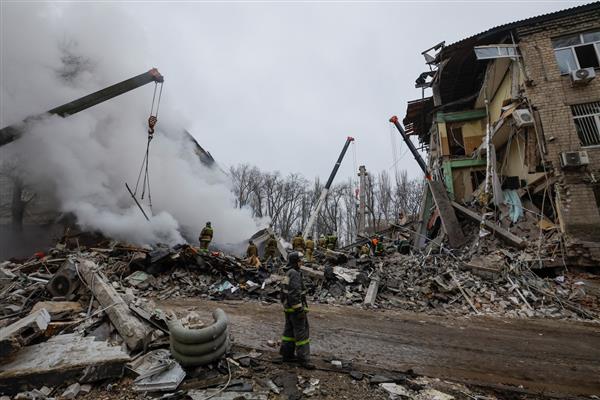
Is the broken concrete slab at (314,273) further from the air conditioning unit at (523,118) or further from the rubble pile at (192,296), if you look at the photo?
the air conditioning unit at (523,118)

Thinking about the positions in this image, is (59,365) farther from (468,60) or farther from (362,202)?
(362,202)

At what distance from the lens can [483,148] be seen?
13.0 m

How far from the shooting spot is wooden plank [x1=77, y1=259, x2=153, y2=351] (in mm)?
3531

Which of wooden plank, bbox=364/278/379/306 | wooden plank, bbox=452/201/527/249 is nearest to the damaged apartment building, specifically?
wooden plank, bbox=452/201/527/249

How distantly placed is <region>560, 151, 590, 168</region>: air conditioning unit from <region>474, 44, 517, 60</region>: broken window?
441 centimetres

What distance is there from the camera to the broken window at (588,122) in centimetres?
937

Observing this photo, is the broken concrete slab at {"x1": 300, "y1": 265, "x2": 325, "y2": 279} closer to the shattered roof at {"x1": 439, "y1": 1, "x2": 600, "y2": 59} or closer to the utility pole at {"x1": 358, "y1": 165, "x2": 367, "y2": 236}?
the utility pole at {"x1": 358, "y1": 165, "x2": 367, "y2": 236}

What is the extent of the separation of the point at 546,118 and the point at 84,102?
17187 millimetres

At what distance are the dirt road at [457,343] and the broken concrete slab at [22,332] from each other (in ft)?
8.49

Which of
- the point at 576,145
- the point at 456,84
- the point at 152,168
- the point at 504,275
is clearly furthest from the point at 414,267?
the point at 152,168

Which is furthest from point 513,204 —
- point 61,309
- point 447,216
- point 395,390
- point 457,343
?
point 61,309

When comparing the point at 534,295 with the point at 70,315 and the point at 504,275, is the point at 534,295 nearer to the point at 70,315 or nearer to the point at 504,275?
the point at 504,275

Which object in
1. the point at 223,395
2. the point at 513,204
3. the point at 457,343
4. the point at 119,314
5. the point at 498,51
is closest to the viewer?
the point at 223,395

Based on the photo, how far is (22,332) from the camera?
333cm
